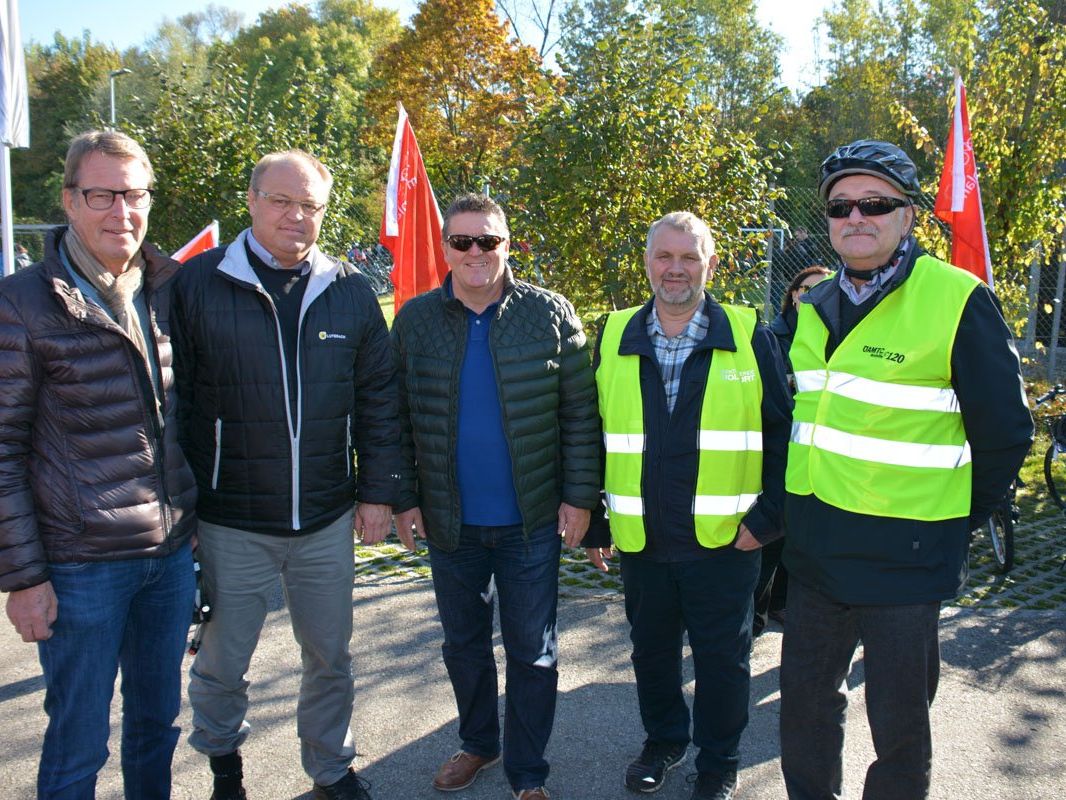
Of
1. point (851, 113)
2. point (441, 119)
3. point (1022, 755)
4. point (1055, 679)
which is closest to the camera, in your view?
point (1022, 755)

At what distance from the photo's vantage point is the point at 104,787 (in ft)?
10.8

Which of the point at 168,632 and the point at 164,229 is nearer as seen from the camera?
the point at 168,632

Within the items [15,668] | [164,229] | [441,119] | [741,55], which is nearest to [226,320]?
[15,668]

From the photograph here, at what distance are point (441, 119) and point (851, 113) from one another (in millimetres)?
19829

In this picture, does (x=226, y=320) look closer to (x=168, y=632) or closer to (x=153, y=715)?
(x=168, y=632)

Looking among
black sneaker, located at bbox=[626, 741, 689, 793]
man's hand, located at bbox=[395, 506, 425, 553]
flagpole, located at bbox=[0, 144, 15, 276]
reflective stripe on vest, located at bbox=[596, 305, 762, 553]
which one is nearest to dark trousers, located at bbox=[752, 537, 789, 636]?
black sneaker, located at bbox=[626, 741, 689, 793]

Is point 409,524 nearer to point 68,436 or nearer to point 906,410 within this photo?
point 68,436

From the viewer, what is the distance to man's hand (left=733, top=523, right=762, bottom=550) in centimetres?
309

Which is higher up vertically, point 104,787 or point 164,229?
point 164,229

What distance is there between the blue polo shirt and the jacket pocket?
82 centimetres

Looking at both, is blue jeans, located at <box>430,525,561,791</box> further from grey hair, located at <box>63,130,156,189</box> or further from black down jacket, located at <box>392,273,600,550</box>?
grey hair, located at <box>63,130,156,189</box>

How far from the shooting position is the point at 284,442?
3.00m

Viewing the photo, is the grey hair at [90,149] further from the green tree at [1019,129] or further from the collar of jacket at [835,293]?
the green tree at [1019,129]

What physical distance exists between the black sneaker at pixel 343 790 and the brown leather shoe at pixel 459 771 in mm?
279
